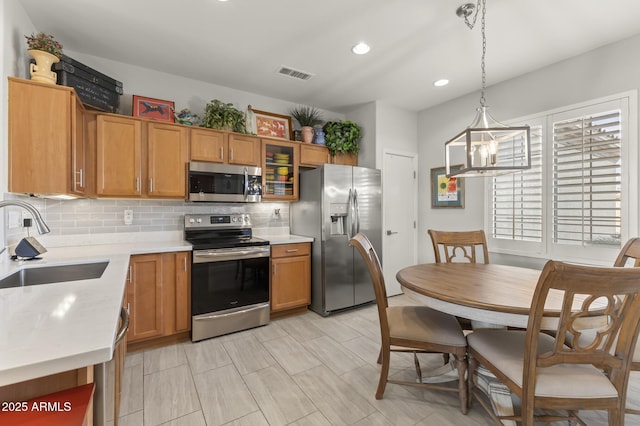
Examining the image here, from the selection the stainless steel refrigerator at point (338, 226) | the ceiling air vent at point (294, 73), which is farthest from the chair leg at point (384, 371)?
the ceiling air vent at point (294, 73)

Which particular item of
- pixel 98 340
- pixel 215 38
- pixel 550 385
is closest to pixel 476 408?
pixel 550 385

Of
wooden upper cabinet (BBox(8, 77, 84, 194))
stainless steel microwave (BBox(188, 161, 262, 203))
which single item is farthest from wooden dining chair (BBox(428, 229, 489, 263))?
wooden upper cabinet (BBox(8, 77, 84, 194))

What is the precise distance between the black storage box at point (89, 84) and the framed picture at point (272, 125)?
1461 millimetres

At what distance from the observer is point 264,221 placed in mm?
3729

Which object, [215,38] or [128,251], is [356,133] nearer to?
[215,38]

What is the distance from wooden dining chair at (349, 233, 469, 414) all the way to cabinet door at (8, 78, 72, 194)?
2.22 meters

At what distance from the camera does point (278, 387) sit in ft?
6.63

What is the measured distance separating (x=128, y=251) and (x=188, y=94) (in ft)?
6.42

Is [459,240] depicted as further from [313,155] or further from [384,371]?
[313,155]

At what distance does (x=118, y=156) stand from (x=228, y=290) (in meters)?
1.65

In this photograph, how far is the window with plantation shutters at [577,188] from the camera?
2.44m

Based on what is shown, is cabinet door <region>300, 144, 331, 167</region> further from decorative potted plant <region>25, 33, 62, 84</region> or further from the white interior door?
decorative potted plant <region>25, 33, 62, 84</region>

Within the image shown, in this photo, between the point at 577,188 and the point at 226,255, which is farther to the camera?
the point at 226,255

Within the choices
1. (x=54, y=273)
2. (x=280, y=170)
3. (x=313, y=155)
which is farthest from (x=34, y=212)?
(x=313, y=155)
